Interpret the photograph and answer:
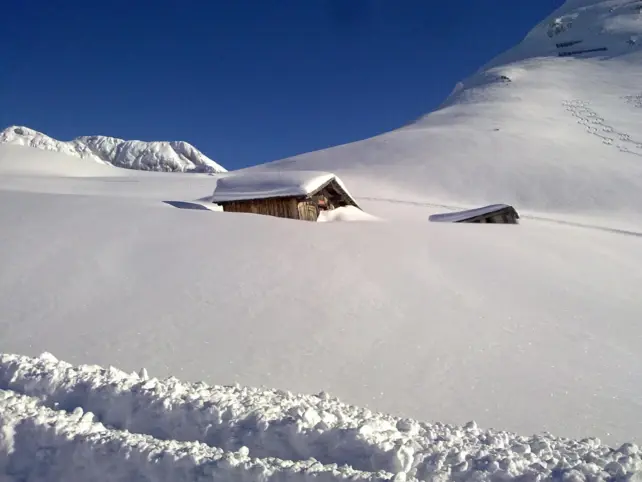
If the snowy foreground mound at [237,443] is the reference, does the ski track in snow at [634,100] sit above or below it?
above

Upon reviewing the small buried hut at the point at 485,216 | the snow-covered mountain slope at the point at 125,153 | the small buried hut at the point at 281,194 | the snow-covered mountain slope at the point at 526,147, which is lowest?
the small buried hut at the point at 485,216

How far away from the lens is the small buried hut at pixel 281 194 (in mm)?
17812

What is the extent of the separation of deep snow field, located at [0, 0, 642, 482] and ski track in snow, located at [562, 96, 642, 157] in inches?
1122

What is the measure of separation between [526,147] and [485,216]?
75.0 feet

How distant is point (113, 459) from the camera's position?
3.76 metres

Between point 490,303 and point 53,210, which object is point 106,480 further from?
point 53,210

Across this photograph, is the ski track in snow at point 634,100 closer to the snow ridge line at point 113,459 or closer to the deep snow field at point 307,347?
the deep snow field at point 307,347

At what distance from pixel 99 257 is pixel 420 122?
49250mm

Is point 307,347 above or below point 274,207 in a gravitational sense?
below

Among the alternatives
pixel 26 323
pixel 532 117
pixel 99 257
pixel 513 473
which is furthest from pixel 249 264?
pixel 532 117

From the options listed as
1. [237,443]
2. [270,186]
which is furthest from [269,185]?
[237,443]

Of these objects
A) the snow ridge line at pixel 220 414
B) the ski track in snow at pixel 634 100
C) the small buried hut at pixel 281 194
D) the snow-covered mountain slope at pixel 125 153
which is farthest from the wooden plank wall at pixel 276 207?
the snow-covered mountain slope at pixel 125 153

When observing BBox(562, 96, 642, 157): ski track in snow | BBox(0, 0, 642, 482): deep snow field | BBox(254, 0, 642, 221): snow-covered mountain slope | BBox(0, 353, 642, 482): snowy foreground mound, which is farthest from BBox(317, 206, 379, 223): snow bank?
BBox(562, 96, 642, 157): ski track in snow

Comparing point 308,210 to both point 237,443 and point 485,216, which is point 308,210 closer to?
point 485,216
